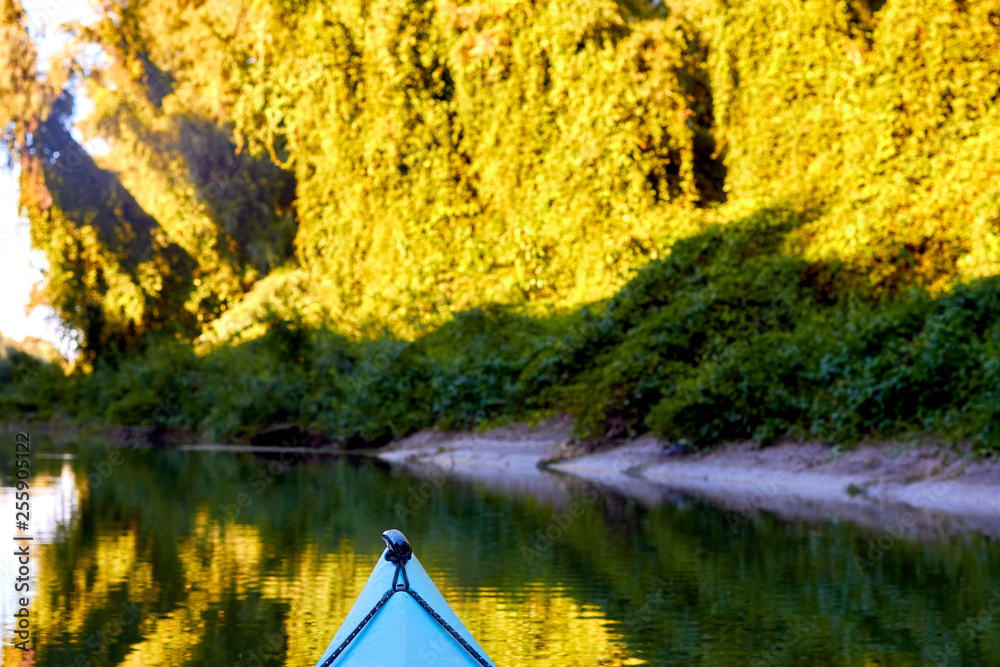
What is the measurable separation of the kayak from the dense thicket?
12.3 m

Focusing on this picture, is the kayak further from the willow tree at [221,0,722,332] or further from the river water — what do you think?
the willow tree at [221,0,722,332]

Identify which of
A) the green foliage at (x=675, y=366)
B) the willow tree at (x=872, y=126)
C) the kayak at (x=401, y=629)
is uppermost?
the willow tree at (x=872, y=126)

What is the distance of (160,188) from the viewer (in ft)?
120

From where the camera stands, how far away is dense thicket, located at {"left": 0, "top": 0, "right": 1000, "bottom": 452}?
65.2 feet

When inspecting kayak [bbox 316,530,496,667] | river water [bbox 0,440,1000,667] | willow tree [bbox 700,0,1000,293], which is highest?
willow tree [bbox 700,0,1000,293]

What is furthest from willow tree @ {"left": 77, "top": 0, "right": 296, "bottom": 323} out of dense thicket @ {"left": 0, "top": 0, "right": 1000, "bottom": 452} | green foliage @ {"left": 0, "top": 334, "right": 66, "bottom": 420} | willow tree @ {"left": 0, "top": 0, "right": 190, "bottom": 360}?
green foliage @ {"left": 0, "top": 334, "right": 66, "bottom": 420}

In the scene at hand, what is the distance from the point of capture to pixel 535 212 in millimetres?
29047

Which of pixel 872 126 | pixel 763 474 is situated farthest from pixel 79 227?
pixel 763 474

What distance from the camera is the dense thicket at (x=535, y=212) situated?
782 inches

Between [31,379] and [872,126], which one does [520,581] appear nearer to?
[872,126]

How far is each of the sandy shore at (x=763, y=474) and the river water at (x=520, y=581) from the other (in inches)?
38.4

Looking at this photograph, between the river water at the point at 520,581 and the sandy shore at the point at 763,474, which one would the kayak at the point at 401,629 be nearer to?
the river water at the point at 520,581

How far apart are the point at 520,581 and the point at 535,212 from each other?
19.6 meters

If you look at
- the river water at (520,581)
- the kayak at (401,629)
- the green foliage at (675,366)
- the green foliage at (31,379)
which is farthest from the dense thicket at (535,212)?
the kayak at (401,629)
